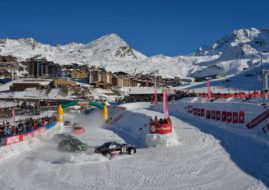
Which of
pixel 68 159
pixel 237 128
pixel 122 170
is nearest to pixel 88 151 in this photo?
pixel 68 159

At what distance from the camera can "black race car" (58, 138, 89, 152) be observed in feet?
102

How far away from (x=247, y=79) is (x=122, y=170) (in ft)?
440

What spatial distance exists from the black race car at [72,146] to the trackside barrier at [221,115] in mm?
14883

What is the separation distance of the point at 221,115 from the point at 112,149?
669 inches

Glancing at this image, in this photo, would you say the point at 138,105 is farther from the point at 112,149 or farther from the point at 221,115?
the point at 112,149

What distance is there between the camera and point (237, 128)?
37156 millimetres

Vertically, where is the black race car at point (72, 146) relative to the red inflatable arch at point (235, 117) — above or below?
below

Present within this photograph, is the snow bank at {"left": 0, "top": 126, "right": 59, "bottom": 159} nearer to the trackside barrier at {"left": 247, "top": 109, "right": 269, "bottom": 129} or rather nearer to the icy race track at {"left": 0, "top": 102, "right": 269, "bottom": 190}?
the icy race track at {"left": 0, "top": 102, "right": 269, "bottom": 190}

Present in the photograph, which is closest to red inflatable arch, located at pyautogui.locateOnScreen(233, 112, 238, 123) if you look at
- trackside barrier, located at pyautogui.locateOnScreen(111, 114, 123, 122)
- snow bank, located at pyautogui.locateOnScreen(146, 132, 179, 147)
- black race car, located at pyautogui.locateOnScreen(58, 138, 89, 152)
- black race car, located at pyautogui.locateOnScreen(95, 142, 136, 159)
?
snow bank, located at pyautogui.locateOnScreen(146, 132, 179, 147)

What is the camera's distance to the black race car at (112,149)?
93.4ft

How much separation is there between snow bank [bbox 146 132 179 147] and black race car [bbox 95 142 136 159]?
3.23m

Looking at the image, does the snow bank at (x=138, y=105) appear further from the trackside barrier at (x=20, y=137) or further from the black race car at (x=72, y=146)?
the black race car at (x=72, y=146)

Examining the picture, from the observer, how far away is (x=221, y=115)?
1655 inches

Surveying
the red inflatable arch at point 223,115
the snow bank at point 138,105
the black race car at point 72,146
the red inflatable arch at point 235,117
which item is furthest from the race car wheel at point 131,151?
the snow bank at point 138,105
